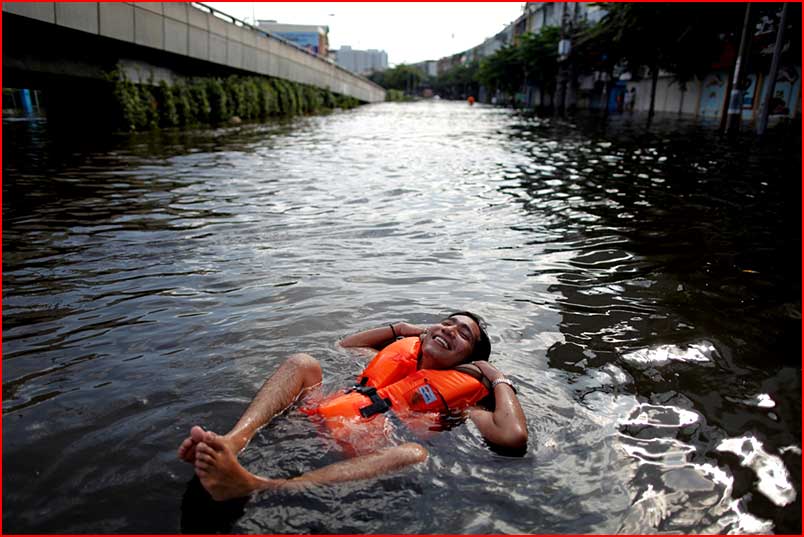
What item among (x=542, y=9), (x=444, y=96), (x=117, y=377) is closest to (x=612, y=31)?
(x=117, y=377)

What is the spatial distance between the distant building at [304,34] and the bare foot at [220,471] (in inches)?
5229

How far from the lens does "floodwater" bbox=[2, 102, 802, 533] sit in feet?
9.61

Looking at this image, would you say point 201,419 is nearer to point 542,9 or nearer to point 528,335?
point 528,335

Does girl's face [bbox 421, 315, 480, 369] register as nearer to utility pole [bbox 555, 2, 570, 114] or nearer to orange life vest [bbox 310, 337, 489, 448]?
orange life vest [bbox 310, 337, 489, 448]

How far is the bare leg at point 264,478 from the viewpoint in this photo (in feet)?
9.00

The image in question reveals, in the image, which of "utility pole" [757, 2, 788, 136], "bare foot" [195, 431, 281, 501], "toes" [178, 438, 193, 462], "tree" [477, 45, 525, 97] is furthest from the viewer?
"tree" [477, 45, 525, 97]

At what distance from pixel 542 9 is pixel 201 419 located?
91.5 m

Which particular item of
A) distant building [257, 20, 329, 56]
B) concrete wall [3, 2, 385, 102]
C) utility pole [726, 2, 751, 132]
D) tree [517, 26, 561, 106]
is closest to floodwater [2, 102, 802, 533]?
concrete wall [3, 2, 385, 102]

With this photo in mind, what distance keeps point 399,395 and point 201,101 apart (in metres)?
26.6

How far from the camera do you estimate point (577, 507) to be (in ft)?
9.66

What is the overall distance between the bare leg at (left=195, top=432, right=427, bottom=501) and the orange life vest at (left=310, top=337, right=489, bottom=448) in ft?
1.24

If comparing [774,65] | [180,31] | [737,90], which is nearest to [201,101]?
[180,31]

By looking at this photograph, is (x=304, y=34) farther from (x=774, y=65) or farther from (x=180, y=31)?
(x=774, y=65)

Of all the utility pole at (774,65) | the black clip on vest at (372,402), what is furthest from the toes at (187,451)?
the utility pole at (774,65)
